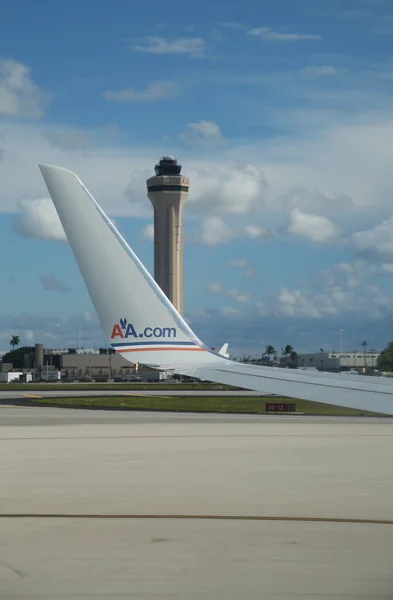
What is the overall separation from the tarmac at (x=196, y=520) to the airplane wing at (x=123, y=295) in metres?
2.52

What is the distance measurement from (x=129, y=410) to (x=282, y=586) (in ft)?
130

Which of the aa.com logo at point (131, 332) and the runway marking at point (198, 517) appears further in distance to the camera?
the aa.com logo at point (131, 332)

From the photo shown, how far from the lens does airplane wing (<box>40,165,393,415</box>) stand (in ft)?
47.8

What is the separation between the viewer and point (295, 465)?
19156 millimetres

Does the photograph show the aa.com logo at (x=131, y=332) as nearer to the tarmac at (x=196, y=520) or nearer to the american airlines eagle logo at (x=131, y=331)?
the american airlines eagle logo at (x=131, y=331)

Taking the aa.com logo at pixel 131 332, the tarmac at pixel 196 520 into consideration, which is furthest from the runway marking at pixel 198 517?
the aa.com logo at pixel 131 332

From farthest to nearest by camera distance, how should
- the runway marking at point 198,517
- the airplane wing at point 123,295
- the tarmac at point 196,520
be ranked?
the airplane wing at point 123,295
the runway marking at point 198,517
the tarmac at point 196,520

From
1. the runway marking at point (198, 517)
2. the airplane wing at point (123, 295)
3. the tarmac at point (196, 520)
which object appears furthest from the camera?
the airplane wing at point (123, 295)

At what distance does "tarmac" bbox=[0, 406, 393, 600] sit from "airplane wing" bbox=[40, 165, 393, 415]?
2523mm

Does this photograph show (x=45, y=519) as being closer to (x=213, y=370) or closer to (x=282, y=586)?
(x=213, y=370)

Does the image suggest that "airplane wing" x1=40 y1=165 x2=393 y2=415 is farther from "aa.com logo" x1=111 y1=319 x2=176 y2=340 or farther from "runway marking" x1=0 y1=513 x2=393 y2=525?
"runway marking" x1=0 y1=513 x2=393 y2=525

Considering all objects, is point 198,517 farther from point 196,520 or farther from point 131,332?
point 131,332

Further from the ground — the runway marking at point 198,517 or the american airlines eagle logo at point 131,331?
the american airlines eagle logo at point 131,331

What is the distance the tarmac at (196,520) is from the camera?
884 cm
